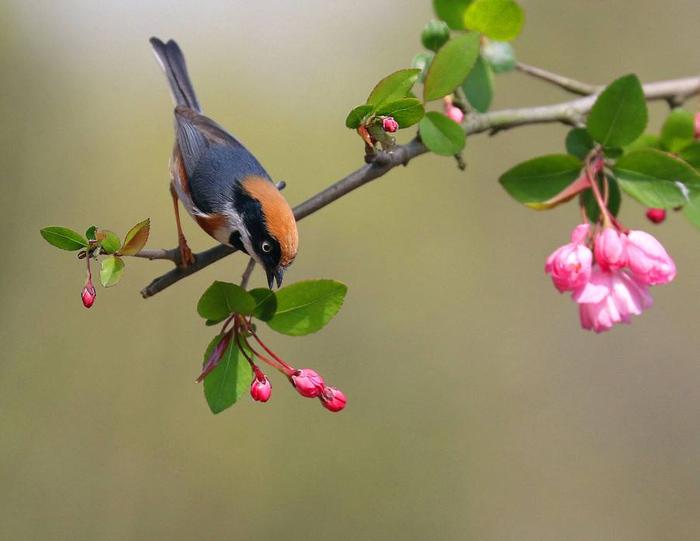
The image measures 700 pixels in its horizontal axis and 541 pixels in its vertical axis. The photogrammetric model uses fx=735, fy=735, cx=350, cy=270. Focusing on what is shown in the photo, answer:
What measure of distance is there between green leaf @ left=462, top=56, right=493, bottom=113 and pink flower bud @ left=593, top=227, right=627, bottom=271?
52cm

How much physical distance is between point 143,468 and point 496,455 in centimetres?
284

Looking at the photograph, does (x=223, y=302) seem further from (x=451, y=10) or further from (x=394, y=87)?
(x=451, y=10)

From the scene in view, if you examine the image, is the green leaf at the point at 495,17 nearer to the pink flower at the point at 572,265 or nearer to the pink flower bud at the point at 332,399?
the pink flower at the point at 572,265

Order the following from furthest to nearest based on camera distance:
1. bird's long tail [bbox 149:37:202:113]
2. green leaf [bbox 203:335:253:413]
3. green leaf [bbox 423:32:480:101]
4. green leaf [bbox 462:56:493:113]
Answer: bird's long tail [bbox 149:37:202:113], green leaf [bbox 462:56:493:113], green leaf [bbox 423:32:480:101], green leaf [bbox 203:335:253:413]

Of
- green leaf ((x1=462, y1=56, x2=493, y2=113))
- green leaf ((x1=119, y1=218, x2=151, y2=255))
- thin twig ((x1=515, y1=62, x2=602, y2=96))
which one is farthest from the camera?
thin twig ((x1=515, y1=62, x2=602, y2=96))

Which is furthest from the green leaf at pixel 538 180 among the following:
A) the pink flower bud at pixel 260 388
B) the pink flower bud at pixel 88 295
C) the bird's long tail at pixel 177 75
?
the bird's long tail at pixel 177 75

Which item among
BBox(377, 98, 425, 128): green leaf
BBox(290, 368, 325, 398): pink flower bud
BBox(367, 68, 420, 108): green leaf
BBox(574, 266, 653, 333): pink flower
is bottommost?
BBox(290, 368, 325, 398): pink flower bud

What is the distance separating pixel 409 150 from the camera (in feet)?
5.90

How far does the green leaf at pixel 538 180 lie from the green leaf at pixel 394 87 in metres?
0.41

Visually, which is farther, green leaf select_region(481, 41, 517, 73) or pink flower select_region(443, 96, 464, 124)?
green leaf select_region(481, 41, 517, 73)

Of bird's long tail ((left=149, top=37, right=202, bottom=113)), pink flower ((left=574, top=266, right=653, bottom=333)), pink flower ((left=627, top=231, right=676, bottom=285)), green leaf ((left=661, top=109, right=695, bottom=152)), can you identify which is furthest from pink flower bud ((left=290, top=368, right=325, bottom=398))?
bird's long tail ((left=149, top=37, right=202, bottom=113))

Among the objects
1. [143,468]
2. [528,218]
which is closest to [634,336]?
[528,218]

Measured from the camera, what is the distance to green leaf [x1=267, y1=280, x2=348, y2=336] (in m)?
1.68

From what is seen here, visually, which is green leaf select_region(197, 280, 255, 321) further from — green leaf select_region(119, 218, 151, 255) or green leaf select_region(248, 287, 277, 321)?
green leaf select_region(119, 218, 151, 255)
